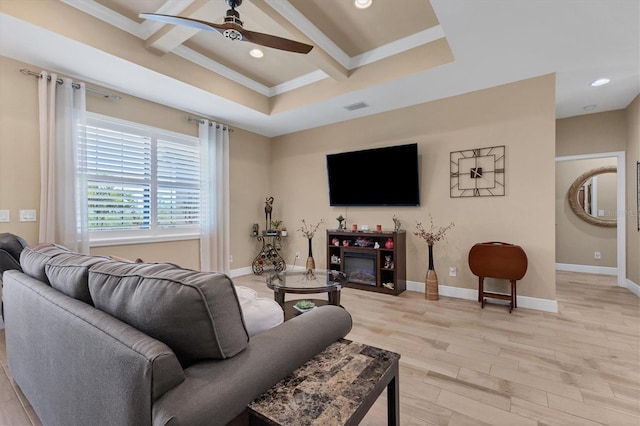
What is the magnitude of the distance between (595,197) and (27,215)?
844 cm

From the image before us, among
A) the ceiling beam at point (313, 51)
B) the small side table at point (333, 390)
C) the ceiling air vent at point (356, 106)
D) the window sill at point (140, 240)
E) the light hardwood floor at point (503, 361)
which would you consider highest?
the ceiling beam at point (313, 51)

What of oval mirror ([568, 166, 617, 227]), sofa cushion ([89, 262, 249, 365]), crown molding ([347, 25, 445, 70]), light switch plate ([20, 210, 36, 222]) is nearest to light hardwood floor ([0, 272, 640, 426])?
sofa cushion ([89, 262, 249, 365])

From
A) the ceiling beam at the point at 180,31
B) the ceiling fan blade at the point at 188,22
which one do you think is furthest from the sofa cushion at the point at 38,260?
the ceiling beam at the point at 180,31

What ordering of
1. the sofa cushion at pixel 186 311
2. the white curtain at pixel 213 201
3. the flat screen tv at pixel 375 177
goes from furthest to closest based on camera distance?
the white curtain at pixel 213 201 → the flat screen tv at pixel 375 177 → the sofa cushion at pixel 186 311

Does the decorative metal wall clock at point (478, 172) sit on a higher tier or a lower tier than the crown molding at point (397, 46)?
lower

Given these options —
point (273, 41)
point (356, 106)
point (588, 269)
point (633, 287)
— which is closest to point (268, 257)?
point (356, 106)

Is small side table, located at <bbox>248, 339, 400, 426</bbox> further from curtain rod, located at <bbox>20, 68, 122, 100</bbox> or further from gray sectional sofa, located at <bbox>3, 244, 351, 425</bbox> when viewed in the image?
curtain rod, located at <bbox>20, 68, 122, 100</bbox>

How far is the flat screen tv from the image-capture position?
13.5ft

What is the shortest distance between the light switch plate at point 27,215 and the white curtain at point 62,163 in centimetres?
11

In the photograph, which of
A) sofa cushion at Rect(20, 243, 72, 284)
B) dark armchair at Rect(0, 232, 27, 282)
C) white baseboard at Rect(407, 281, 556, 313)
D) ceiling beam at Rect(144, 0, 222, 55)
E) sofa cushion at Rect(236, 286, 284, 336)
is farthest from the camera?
white baseboard at Rect(407, 281, 556, 313)

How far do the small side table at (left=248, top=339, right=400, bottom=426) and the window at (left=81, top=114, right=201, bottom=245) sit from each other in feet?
11.9

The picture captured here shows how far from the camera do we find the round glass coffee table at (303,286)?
2439 millimetres

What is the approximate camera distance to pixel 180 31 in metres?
2.79

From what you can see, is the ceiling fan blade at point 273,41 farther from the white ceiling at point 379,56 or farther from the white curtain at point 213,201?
the white curtain at point 213,201
